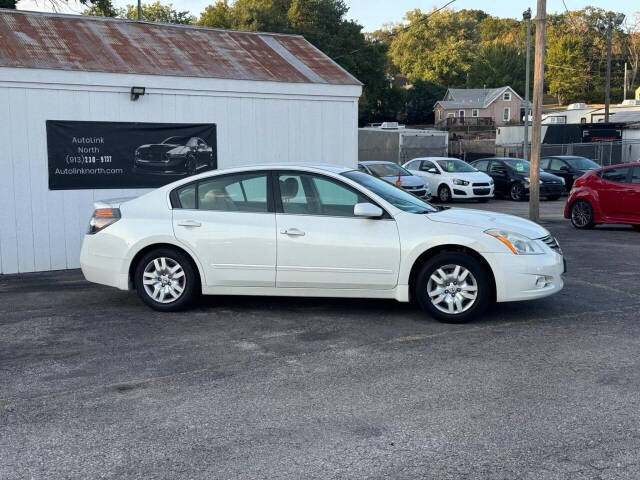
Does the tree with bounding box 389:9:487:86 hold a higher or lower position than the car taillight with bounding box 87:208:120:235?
higher

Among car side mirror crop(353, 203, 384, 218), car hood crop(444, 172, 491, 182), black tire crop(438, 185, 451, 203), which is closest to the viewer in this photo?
car side mirror crop(353, 203, 384, 218)

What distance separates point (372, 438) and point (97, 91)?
826cm

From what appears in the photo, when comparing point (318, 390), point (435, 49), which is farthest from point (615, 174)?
point (435, 49)

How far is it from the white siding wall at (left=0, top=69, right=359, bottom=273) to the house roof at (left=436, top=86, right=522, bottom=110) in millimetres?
74171

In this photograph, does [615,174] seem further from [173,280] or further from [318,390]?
[318,390]

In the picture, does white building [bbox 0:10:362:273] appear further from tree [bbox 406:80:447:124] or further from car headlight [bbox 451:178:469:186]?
tree [bbox 406:80:447:124]

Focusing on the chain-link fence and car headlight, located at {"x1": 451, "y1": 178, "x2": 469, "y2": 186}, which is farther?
the chain-link fence

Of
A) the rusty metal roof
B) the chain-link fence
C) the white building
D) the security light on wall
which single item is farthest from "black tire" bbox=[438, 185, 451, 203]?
the security light on wall

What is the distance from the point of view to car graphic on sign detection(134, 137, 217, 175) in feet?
38.4

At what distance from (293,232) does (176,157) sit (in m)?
4.90

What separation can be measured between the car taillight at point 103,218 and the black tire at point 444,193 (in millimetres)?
18211

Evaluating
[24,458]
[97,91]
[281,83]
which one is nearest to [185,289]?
[24,458]

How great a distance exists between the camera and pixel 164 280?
7969 mm

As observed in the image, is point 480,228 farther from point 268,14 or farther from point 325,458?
point 268,14
